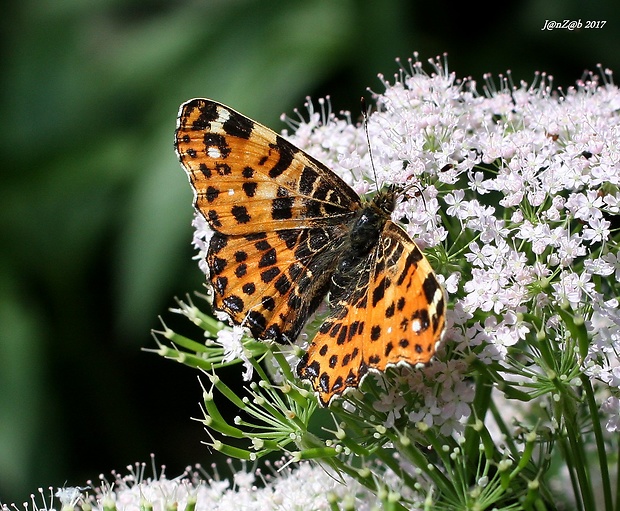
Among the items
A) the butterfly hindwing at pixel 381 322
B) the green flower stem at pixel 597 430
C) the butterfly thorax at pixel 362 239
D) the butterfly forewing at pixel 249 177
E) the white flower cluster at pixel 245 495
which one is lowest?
the white flower cluster at pixel 245 495

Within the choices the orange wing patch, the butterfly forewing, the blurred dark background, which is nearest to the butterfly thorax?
the orange wing patch

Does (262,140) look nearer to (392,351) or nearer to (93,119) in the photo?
(392,351)

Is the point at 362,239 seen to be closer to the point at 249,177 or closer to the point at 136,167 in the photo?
the point at 249,177

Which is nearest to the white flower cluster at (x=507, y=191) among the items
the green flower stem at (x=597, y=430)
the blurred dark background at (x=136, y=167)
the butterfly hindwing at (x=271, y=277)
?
the green flower stem at (x=597, y=430)

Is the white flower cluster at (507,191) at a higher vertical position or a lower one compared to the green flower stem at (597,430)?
higher

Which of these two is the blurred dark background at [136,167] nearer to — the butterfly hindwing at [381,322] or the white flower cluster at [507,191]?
the white flower cluster at [507,191]

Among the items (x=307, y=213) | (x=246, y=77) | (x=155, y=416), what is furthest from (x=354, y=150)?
(x=155, y=416)
